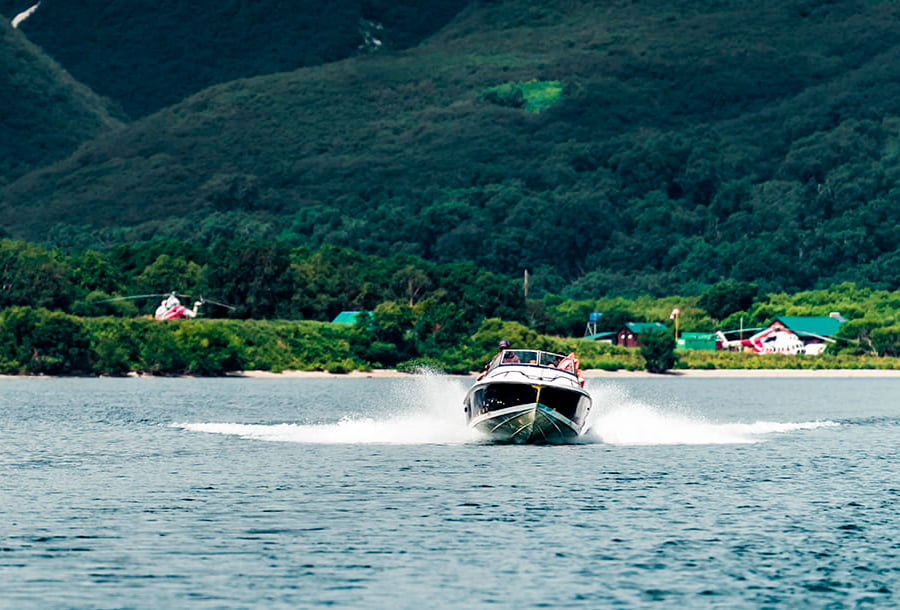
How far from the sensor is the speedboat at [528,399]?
221ft

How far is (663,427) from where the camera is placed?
87.0 m

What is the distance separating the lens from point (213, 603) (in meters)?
35.9

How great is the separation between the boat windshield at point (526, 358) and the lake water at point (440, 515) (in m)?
3.79

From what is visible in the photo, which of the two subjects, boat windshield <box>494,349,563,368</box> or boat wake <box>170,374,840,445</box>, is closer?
boat windshield <box>494,349,563,368</box>

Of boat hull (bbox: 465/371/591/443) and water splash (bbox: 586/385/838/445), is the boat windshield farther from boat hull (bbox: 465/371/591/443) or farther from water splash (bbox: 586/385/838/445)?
water splash (bbox: 586/385/838/445)

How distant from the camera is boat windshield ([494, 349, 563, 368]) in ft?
227

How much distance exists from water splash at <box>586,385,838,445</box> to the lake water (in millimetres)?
312

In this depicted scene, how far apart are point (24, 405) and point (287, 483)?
61.3 meters

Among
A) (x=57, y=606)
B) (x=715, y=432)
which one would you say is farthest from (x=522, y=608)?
(x=715, y=432)

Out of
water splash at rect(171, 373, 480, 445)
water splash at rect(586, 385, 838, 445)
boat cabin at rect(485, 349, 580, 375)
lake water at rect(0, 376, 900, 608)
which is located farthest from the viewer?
water splash at rect(586, 385, 838, 445)

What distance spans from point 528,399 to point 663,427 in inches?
826

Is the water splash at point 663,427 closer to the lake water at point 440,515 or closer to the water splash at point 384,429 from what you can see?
the lake water at point 440,515

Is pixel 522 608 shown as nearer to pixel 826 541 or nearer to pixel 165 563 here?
pixel 165 563

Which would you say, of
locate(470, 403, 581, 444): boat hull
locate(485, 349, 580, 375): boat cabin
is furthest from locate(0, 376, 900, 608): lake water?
locate(485, 349, 580, 375): boat cabin
